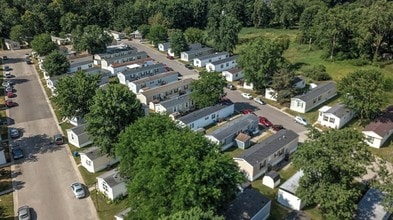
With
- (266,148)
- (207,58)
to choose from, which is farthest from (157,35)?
(266,148)

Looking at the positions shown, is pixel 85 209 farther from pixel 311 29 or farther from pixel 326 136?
pixel 311 29

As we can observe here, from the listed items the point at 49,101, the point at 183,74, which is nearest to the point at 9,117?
the point at 49,101

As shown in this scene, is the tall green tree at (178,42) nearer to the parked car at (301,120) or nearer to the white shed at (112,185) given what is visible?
the parked car at (301,120)

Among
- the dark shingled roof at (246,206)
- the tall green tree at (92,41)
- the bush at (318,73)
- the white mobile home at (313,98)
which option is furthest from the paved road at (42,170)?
the bush at (318,73)

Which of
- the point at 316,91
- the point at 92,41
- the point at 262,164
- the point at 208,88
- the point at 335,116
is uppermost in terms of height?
the point at 92,41

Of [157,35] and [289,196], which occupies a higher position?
[157,35]

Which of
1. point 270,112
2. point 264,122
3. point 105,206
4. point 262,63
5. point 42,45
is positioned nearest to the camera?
point 105,206

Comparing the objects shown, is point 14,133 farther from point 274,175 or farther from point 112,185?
point 274,175
